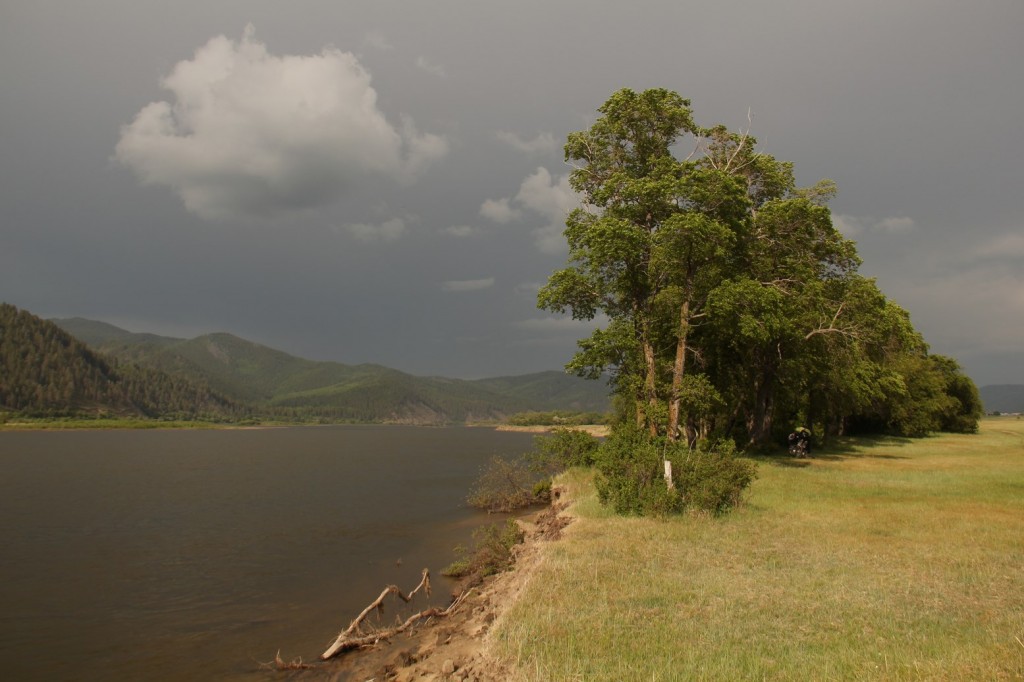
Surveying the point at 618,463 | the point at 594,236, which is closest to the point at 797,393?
the point at 594,236

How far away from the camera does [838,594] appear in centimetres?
995

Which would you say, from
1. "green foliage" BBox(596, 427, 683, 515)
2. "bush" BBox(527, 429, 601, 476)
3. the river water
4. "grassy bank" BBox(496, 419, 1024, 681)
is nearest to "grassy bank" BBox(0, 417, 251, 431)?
the river water

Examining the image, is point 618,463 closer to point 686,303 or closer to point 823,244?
point 686,303

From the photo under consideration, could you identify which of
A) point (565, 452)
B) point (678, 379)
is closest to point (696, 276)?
point (678, 379)

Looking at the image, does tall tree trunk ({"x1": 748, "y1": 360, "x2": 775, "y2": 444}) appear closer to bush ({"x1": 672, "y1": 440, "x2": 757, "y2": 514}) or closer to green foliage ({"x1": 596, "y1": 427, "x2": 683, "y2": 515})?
bush ({"x1": 672, "y1": 440, "x2": 757, "y2": 514})

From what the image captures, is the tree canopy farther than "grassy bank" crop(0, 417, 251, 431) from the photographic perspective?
No

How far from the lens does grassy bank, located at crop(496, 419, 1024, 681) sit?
7.25 m

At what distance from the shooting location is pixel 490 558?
54.1 feet

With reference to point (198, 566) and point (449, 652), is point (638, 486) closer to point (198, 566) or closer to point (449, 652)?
point (449, 652)

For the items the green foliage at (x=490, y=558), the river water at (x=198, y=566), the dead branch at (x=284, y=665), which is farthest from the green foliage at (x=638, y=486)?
the dead branch at (x=284, y=665)

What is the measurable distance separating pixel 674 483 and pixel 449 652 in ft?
35.0

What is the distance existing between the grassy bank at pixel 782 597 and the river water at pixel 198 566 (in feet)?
19.5

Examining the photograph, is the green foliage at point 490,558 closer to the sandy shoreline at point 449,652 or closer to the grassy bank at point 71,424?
the sandy shoreline at point 449,652

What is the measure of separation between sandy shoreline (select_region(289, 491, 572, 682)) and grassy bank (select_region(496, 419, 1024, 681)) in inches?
14.3
